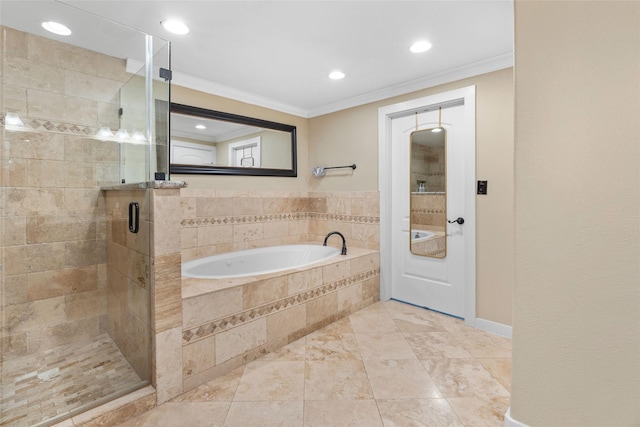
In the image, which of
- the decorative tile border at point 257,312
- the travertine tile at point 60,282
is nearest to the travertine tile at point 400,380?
the decorative tile border at point 257,312

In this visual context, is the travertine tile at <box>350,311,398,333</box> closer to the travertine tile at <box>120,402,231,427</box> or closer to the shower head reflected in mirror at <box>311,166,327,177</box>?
the travertine tile at <box>120,402,231,427</box>

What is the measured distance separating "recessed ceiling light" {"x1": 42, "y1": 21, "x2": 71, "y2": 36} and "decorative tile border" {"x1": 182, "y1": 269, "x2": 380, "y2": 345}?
6.81 feet

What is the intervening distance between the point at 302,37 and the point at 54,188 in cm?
202

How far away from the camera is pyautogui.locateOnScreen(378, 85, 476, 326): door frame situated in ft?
8.55

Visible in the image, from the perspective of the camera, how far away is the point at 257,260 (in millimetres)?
3248

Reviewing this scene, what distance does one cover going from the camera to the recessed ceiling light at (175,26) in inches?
75.8

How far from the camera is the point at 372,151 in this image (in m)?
3.29

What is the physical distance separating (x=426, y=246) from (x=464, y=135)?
1.10 m

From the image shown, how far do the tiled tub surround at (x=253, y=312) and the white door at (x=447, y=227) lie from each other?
676 mm

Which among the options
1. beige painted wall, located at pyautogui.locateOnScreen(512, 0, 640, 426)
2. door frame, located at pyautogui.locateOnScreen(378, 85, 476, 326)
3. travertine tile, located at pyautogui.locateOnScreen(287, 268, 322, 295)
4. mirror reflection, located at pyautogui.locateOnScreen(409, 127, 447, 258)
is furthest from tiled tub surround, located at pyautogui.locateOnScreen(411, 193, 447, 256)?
beige painted wall, located at pyautogui.locateOnScreen(512, 0, 640, 426)

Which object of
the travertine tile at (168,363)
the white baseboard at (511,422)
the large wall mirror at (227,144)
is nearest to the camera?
the white baseboard at (511,422)

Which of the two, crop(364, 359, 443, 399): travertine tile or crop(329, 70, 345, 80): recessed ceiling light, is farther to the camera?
crop(329, 70, 345, 80): recessed ceiling light

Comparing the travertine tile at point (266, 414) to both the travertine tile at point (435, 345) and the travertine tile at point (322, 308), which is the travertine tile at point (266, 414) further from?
the travertine tile at point (435, 345)

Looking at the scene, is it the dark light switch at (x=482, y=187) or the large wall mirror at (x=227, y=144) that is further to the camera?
the large wall mirror at (x=227, y=144)
